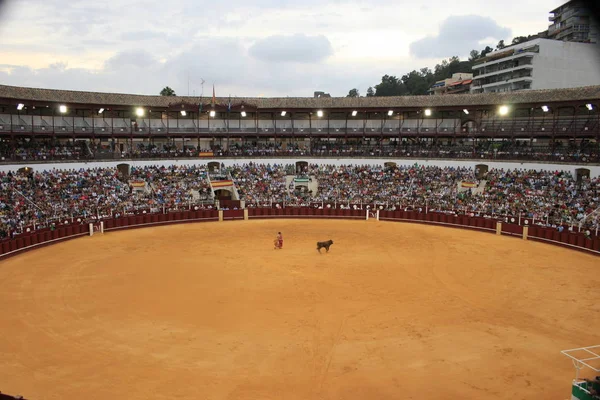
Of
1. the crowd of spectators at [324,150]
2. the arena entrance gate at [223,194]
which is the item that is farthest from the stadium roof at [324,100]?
the arena entrance gate at [223,194]

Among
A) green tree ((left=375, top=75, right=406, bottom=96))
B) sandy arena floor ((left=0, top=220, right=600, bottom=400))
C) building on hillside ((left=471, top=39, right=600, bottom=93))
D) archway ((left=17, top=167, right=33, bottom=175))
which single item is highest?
green tree ((left=375, top=75, right=406, bottom=96))

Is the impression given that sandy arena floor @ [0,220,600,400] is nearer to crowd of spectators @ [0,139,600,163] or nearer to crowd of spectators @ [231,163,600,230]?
crowd of spectators @ [231,163,600,230]

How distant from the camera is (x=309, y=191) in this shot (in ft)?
149

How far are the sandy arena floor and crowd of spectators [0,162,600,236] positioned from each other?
7.36m

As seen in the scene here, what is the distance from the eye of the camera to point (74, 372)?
458 inches

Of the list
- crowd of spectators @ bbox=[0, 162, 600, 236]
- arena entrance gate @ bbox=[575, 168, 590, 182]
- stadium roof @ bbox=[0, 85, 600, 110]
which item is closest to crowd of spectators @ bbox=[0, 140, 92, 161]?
crowd of spectators @ bbox=[0, 162, 600, 236]

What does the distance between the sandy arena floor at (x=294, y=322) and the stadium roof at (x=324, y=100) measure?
2123 cm

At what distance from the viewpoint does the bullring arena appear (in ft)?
39.3

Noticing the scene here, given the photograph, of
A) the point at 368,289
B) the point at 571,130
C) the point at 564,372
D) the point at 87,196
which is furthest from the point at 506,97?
the point at 87,196

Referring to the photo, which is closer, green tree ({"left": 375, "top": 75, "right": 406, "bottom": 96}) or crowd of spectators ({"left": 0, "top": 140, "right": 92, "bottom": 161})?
crowd of spectators ({"left": 0, "top": 140, "right": 92, "bottom": 161})

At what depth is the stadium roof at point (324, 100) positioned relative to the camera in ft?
133

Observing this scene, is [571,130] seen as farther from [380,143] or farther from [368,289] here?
[368,289]

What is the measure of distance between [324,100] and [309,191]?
13.7m

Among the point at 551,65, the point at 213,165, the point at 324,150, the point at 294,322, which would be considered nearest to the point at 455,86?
Result: the point at 551,65
